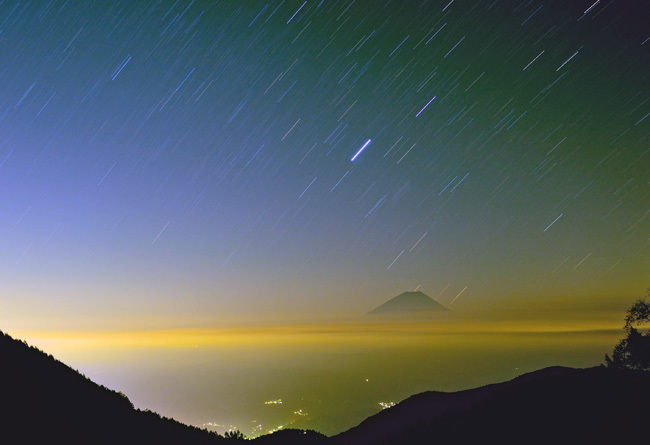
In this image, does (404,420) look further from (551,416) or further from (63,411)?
(63,411)

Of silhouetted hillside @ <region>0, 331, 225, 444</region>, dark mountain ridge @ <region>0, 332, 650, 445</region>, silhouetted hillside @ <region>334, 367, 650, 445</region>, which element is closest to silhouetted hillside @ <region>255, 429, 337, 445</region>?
dark mountain ridge @ <region>0, 332, 650, 445</region>

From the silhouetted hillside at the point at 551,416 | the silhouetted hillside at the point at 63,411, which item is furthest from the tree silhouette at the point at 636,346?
the silhouetted hillside at the point at 63,411

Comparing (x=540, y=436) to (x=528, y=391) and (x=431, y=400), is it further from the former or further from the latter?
(x=431, y=400)

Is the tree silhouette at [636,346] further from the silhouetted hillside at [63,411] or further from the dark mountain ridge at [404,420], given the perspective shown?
the silhouetted hillside at [63,411]

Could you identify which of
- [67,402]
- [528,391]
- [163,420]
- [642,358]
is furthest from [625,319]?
[67,402]

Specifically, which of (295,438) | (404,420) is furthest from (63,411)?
(404,420)

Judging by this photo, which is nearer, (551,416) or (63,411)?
(63,411)

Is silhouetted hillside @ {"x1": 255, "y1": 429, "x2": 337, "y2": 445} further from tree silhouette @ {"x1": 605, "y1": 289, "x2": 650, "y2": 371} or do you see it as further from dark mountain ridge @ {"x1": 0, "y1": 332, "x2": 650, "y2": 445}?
tree silhouette @ {"x1": 605, "y1": 289, "x2": 650, "y2": 371}
